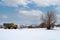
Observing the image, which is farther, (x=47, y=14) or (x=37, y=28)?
(x=47, y=14)

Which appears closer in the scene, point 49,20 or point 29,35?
point 29,35

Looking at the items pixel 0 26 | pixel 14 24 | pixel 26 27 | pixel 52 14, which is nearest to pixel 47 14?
pixel 52 14

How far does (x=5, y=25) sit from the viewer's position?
7641 millimetres

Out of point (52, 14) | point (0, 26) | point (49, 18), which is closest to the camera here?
point (0, 26)

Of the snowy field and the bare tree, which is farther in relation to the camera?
the bare tree

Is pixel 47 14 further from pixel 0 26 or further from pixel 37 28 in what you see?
pixel 0 26

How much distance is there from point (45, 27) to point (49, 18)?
777 mm

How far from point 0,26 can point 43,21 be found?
105 inches

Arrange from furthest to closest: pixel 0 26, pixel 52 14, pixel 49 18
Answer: pixel 49 18, pixel 52 14, pixel 0 26

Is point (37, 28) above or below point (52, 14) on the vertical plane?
below

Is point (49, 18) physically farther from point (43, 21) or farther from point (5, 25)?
point (5, 25)

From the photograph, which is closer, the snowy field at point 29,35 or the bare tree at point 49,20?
the snowy field at point 29,35

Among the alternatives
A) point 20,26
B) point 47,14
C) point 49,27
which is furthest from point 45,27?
point 20,26

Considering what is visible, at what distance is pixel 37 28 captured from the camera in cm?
779
